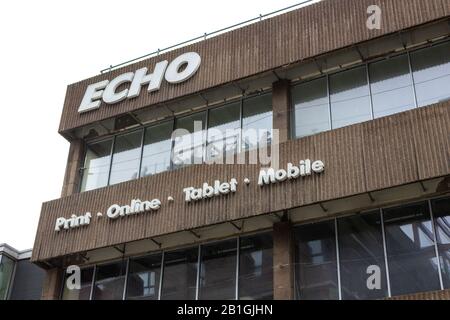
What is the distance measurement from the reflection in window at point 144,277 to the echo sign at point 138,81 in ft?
17.7

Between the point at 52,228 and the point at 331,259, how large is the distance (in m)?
9.02

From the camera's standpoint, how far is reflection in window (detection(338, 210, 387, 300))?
16.5 metres

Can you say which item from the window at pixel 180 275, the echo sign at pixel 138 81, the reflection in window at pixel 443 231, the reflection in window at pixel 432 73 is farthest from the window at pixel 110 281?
the reflection in window at pixel 432 73

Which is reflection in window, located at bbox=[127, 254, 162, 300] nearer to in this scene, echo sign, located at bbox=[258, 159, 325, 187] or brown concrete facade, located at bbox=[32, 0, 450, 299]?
brown concrete facade, located at bbox=[32, 0, 450, 299]

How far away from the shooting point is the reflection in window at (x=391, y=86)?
719 inches

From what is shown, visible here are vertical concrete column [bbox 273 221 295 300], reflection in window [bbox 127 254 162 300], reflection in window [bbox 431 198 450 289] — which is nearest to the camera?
reflection in window [bbox 431 198 450 289]

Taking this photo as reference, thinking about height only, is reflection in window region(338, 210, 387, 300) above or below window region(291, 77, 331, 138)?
below

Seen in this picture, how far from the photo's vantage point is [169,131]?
22172mm

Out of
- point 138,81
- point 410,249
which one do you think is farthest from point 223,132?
point 410,249

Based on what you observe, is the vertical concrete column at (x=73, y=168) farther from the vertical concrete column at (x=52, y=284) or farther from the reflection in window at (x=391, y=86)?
the reflection in window at (x=391, y=86)

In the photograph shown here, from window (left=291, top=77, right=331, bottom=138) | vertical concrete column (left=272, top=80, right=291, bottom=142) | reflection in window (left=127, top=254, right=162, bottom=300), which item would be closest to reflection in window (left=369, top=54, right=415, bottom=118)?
window (left=291, top=77, right=331, bottom=138)

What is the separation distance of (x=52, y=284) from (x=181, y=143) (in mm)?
5838

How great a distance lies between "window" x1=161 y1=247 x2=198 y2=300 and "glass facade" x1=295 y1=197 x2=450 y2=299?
10.4 ft
